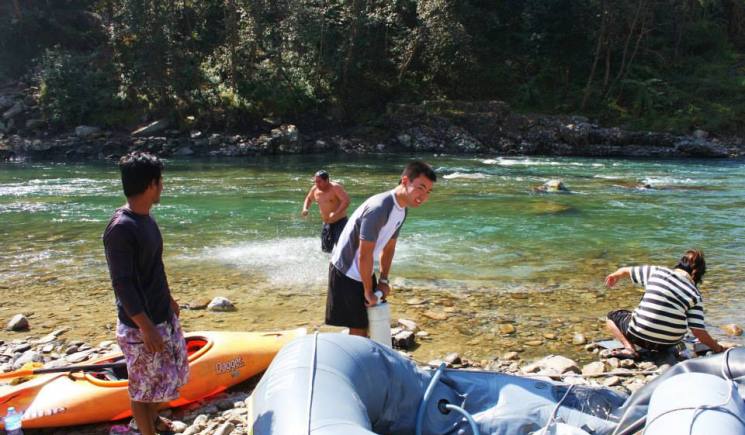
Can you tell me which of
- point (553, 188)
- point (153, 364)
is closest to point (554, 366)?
point (153, 364)

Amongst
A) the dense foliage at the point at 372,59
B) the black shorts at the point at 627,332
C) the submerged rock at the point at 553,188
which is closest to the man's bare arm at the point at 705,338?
the black shorts at the point at 627,332

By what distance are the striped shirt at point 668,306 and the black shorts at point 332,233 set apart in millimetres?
3408

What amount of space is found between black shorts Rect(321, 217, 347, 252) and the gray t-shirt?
3015 mm

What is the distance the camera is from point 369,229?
3.67 metres

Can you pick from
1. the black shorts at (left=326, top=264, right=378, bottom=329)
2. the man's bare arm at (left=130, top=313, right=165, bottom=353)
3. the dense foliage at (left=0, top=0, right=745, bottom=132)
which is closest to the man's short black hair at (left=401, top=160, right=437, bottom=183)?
the black shorts at (left=326, top=264, right=378, bottom=329)

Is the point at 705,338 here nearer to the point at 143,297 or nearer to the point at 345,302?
the point at 345,302

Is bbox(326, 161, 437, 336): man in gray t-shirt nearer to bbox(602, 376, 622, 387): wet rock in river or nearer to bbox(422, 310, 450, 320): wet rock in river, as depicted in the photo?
bbox(602, 376, 622, 387): wet rock in river

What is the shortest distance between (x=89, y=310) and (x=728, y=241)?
9.53 metres

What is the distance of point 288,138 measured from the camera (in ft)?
80.8

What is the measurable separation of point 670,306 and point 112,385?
166 inches

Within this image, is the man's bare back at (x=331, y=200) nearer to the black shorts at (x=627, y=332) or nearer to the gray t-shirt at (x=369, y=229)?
the gray t-shirt at (x=369, y=229)

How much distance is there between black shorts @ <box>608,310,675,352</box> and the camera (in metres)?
4.90

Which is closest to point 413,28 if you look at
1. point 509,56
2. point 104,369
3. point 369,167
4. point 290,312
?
point 509,56

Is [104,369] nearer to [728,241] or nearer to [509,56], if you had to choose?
[728,241]
